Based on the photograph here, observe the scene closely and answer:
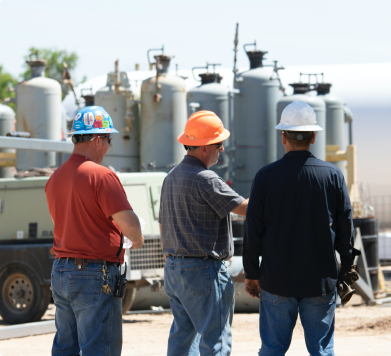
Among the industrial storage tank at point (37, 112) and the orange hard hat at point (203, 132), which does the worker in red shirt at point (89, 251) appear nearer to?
the orange hard hat at point (203, 132)

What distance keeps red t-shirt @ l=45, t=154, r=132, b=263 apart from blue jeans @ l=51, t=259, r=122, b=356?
95mm

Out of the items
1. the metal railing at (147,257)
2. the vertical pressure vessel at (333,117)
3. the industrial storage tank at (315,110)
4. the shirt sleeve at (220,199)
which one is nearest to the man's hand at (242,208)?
the shirt sleeve at (220,199)

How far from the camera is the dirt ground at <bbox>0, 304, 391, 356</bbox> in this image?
6.51 metres

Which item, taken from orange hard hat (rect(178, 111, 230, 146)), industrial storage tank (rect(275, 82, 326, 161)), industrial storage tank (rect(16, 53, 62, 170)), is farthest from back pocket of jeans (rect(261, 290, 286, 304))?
industrial storage tank (rect(16, 53, 62, 170))

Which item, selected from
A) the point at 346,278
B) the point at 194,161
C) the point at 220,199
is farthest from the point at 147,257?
the point at 346,278

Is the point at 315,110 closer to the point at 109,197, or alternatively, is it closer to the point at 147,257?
the point at 147,257

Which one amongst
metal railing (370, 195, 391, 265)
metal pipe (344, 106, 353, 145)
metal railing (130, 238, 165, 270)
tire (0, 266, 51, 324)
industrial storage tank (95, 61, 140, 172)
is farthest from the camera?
metal pipe (344, 106, 353, 145)

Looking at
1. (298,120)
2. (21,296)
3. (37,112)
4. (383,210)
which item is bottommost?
(383,210)

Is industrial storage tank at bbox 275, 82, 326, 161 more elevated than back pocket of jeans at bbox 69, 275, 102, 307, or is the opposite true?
industrial storage tank at bbox 275, 82, 326, 161

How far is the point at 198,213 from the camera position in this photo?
3.96 metres

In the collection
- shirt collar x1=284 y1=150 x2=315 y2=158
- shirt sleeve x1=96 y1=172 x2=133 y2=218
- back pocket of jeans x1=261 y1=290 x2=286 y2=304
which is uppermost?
shirt collar x1=284 y1=150 x2=315 y2=158

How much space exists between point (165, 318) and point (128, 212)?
578 cm

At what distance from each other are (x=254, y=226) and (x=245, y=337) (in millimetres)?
4162

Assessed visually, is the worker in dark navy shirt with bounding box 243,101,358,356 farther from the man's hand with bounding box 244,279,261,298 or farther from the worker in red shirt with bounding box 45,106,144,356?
the worker in red shirt with bounding box 45,106,144,356
